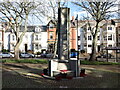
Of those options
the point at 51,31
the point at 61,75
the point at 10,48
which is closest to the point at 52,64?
the point at 61,75

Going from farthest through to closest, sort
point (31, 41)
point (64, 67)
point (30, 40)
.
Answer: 1. point (30, 40)
2. point (31, 41)
3. point (64, 67)

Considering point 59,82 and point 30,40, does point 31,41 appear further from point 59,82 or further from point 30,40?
point 59,82

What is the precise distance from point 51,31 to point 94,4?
2605 cm

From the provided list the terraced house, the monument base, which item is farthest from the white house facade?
the monument base

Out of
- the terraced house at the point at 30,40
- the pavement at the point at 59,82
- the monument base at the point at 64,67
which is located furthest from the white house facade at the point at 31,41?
the monument base at the point at 64,67

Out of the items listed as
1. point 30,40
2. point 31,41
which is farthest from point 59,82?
point 30,40

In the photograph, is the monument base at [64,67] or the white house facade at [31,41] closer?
the monument base at [64,67]

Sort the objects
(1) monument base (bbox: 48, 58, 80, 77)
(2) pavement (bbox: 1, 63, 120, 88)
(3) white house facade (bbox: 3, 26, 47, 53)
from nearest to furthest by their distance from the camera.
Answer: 1. (2) pavement (bbox: 1, 63, 120, 88)
2. (1) monument base (bbox: 48, 58, 80, 77)
3. (3) white house facade (bbox: 3, 26, 47, 53)

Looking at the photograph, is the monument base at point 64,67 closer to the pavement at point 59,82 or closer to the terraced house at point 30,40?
the pavement at point 59,82

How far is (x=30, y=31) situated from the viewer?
46.2m

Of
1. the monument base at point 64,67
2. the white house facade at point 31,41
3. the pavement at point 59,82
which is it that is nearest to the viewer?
the pavement at point 59,82

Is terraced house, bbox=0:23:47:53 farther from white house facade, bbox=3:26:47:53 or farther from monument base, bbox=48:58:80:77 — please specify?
monument base, bbox=48:58:80:77

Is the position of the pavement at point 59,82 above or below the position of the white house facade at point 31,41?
below

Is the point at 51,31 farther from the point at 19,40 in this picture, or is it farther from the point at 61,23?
the point at 61,23
